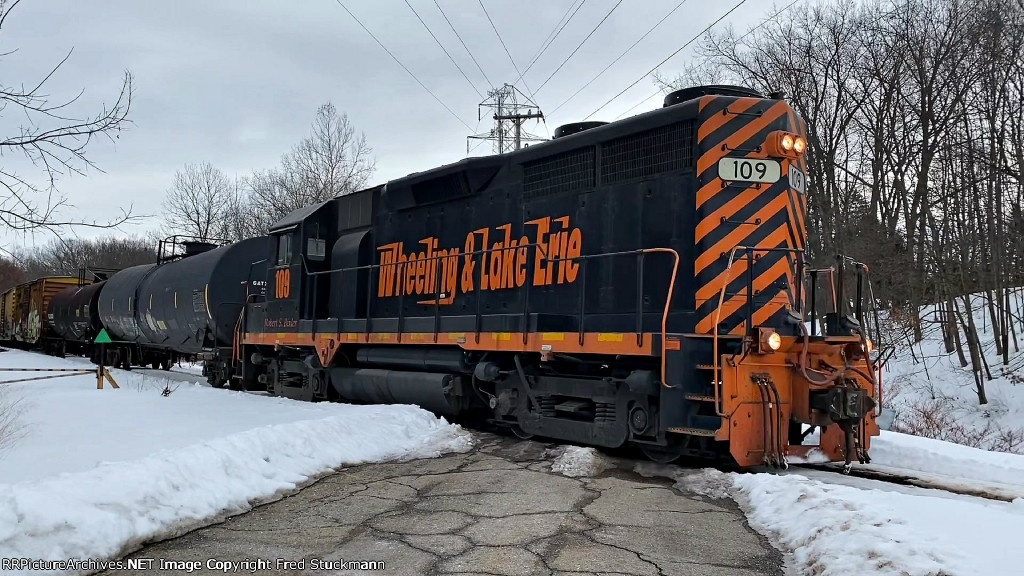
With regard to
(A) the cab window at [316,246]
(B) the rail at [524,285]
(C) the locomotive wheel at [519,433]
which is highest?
(A) the cab window at [316,246]

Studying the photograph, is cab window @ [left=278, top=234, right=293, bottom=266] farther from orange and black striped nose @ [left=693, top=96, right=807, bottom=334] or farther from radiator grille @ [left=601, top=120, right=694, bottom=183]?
orange and black striped nose @ [left=693, top=96, right=807, bottom=334]

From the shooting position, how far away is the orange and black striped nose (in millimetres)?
7254

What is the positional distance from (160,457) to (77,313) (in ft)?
73.4

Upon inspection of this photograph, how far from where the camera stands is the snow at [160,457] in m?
4.21

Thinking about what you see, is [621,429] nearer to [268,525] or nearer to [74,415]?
[268,525]

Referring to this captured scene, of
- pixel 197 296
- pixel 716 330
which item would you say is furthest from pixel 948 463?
pixel 197 296

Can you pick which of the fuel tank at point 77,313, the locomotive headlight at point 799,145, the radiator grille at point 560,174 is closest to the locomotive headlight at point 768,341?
the locomotive headlight at point 799,145

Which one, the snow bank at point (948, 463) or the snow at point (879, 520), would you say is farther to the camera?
the snow bank at point (948, 463)

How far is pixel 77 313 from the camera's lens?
81.1 ft

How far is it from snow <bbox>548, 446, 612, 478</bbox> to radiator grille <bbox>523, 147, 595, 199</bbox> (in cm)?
293

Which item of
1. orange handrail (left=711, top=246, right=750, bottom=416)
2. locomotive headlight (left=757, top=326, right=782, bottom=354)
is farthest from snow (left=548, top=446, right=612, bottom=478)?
locomotive headlight (left=757, top=326, right=782, bottom=354)

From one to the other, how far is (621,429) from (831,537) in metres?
3.35

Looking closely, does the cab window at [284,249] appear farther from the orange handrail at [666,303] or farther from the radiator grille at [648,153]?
the orange handrail at [666,303]

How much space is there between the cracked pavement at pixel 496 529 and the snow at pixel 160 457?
0.26 m
